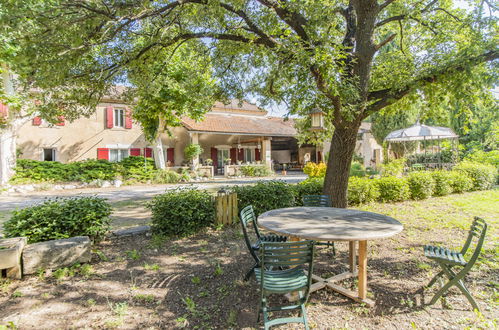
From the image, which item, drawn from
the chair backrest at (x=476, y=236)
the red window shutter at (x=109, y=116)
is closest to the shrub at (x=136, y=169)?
the red window shutter at (x=109, y=116)

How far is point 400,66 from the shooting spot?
6246 mm

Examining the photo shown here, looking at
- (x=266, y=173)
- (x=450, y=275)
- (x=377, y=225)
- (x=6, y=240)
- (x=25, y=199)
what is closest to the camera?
(x=450, y=275)

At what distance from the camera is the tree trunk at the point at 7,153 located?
12.8 m

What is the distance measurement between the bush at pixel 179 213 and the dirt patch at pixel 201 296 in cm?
76

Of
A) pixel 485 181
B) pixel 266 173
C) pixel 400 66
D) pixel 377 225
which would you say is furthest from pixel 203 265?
pixel 266 173

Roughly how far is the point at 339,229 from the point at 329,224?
0.81 feet

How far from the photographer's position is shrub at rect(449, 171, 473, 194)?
35.3 feet

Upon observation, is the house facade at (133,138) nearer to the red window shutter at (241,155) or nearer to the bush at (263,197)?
the red window shutter at (241,155)

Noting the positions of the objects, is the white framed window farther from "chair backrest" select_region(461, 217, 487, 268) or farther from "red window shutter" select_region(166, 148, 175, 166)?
"chair backrest" select_region(461, 217, 487, 268)

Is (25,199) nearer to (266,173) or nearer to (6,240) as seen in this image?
(6,240)

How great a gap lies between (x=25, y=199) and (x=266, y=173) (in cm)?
1448

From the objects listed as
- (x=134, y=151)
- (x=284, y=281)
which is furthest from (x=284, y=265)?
(x=134, y=151)

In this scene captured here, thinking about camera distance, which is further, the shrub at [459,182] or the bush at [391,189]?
the shrub at [459,182]

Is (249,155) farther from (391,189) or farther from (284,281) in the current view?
(284,281)
